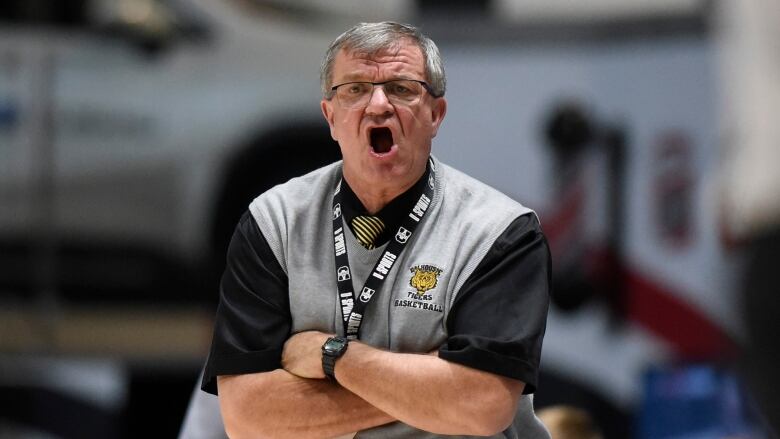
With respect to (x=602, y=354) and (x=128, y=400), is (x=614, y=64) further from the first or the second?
(x=128, y=400)

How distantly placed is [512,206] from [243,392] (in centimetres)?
54

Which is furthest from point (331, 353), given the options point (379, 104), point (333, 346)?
point (379, 104)

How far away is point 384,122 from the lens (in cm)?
205

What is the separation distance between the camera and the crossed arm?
1.97 metres

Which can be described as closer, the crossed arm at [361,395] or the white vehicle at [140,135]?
the crossed arm at [361,395]

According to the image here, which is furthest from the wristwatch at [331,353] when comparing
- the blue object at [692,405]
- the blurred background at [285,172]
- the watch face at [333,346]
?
the blue object at [692,405]

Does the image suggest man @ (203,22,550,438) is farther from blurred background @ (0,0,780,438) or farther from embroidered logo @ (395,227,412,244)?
blurred background @ (0,0,780,438)

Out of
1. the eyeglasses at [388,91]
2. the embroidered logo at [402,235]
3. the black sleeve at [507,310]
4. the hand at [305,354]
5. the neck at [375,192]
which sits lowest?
the hand at [305,354]

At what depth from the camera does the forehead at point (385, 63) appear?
6.74 feet

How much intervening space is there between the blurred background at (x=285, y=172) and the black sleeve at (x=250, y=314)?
1872mm

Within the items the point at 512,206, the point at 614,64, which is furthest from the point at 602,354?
the point at 512,206

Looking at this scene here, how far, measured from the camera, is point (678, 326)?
160 inches

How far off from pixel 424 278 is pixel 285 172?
2177 mm

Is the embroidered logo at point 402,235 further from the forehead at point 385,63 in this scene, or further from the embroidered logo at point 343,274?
the forehead at point 385,63
